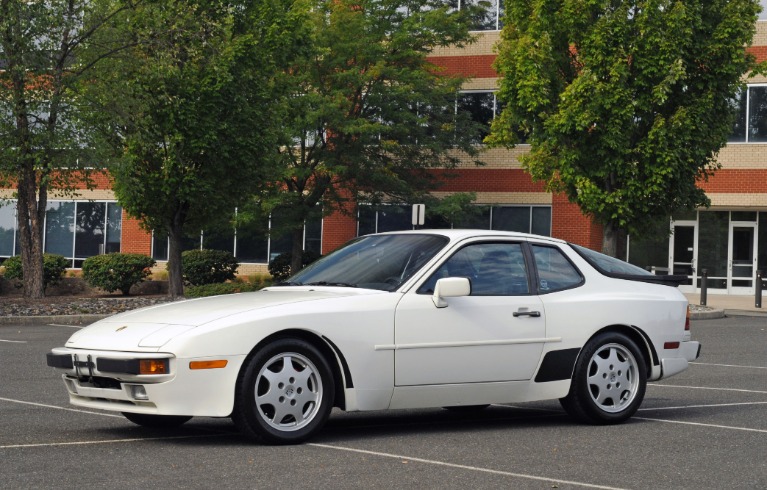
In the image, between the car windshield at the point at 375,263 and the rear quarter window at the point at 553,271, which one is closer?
the car windshield at the point at 375,263

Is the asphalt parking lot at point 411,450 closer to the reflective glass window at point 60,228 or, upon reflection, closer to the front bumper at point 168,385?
the front bumper at point 168,385

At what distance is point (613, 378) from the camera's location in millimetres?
9031

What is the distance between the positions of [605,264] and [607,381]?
1043 millimetres

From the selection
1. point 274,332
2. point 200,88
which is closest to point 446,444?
point 274,332

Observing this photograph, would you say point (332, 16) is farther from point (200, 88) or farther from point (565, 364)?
point (565, 364)

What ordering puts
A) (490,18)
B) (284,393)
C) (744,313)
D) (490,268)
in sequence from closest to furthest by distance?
A: (284,393) → (490,268) → (744,313) → (490,18)

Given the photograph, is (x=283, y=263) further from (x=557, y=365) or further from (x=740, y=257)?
(x=557, y=365)

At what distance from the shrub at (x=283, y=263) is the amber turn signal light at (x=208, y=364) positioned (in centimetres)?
2927

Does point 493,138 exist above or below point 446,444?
above

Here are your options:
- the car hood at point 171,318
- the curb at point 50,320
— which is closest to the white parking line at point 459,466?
the car hood at point 171,318

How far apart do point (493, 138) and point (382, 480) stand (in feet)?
80.2

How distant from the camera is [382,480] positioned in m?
6.56

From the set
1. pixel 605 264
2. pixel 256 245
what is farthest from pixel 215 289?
pixel 605 264

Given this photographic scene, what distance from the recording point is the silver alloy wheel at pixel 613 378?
8953mm
